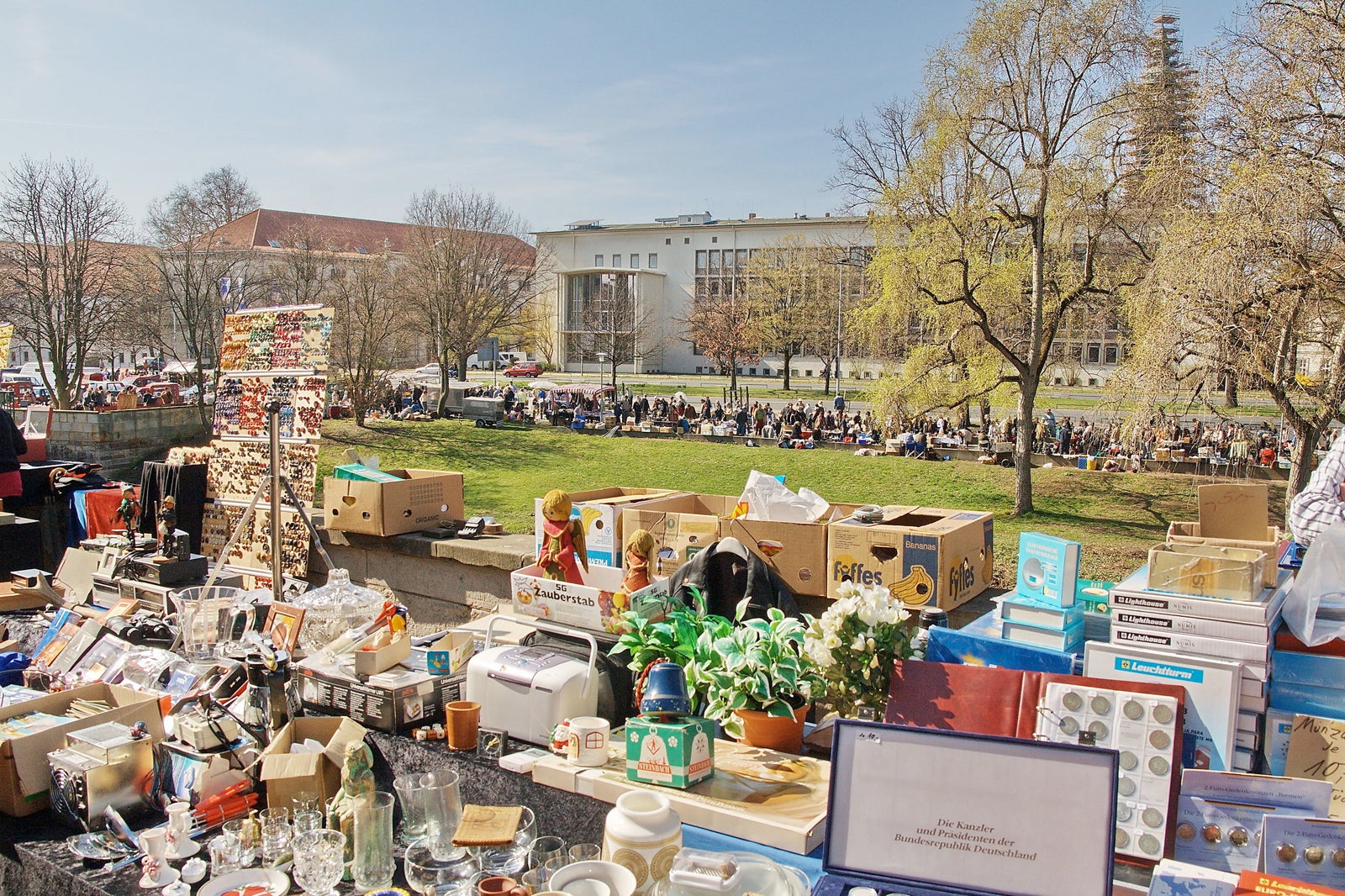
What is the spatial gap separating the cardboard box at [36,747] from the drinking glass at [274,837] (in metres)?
0.80

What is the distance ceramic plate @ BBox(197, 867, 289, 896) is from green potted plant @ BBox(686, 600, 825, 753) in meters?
1.38

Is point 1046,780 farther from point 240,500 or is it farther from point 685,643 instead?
point 240,500

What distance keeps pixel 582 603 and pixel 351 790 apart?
1.02 m

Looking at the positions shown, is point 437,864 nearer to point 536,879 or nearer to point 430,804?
point 430,804

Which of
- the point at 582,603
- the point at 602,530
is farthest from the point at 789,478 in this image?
the point at 582,603

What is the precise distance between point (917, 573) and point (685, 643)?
3.04 m

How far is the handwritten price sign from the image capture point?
2344 mm

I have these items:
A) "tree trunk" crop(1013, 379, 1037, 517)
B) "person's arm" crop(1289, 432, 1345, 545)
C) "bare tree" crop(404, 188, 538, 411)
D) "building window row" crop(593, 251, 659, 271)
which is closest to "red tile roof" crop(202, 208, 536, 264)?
"bare tree" crop(404, 188, 538, 411)

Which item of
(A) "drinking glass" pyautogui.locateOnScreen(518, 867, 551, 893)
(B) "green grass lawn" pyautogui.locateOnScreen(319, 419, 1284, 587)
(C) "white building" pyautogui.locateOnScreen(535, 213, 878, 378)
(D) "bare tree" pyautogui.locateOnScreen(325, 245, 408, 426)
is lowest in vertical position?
(B) "green grass lawn" pyautogui.locateOnScreen(319, 419, 1284, 587)

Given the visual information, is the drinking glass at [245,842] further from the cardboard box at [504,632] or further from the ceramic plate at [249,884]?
the cardboard box at [504,632]

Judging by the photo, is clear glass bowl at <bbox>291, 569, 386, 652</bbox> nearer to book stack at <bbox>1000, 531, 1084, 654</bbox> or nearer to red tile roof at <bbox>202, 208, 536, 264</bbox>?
book stack at <bbox>1000, 531, 1084, 654</bbox>

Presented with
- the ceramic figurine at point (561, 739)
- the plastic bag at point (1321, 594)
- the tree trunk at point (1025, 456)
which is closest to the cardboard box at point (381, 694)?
the ceramic figurine at point (561, 739)

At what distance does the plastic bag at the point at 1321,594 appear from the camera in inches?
102

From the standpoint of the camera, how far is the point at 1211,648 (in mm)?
2584
